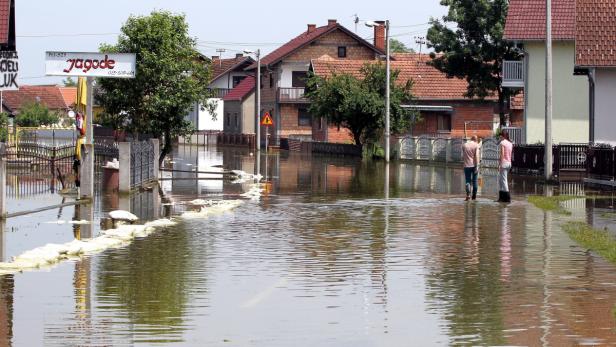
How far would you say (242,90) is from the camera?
11150 centimetres

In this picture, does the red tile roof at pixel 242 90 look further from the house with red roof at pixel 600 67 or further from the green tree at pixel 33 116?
the house with red roof at pixel 600 67

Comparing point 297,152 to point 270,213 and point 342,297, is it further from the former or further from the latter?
point 342,297

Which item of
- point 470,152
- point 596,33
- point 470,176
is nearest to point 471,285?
point 470,152

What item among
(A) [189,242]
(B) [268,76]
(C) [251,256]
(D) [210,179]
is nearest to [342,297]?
(C) [251,256]

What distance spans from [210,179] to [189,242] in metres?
21.8

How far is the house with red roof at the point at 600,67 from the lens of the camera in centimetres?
4509

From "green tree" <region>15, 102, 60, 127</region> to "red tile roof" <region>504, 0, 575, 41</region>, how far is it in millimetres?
83183

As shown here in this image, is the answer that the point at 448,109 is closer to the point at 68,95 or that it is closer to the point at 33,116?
the point at 33,116

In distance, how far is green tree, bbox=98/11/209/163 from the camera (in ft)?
138

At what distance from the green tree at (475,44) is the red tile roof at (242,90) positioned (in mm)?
36169

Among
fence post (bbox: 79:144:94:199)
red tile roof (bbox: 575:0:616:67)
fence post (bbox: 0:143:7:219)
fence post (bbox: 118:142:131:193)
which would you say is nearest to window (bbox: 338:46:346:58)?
red tile roof (bbox: 575:0:616:67)

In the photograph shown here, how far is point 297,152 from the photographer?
79.6 meters

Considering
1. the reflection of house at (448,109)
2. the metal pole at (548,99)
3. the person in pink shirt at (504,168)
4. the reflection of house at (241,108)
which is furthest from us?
the reflection of house at (241,108)

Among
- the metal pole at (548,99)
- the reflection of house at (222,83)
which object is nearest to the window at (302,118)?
the reflection of house at (222,83)
